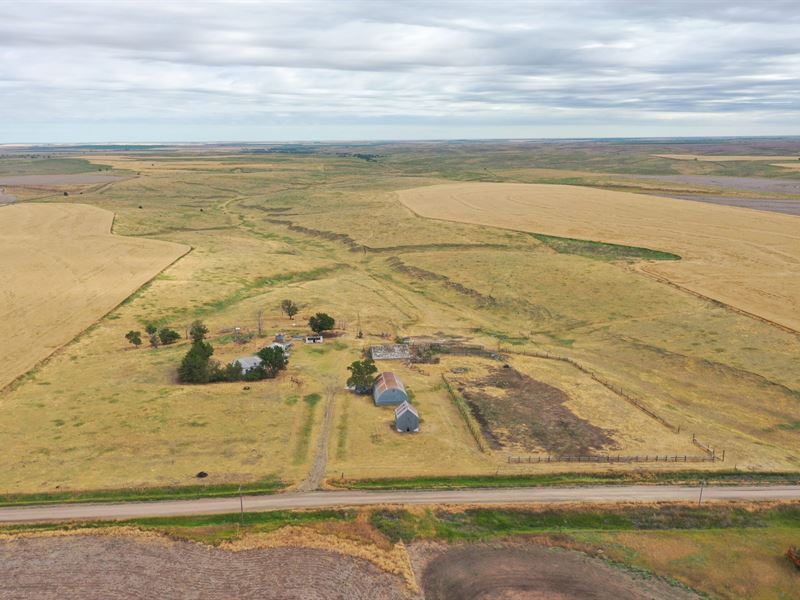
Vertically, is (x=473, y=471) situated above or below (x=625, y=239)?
below

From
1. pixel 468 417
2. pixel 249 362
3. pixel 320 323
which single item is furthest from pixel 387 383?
pixel 320 323

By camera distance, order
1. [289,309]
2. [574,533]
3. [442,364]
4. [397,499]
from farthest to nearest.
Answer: [289,309]
[442,364]
[397,499]
[574,533]

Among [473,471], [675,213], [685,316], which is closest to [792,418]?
[685,316]

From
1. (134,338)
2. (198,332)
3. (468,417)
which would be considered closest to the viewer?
(468,417)

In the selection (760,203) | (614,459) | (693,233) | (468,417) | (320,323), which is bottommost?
(614,459)

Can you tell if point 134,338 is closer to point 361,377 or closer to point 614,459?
point 361,377

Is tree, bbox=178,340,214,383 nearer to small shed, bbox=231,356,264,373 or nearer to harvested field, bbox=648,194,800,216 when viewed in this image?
small shed, bbox=231,356,264,373

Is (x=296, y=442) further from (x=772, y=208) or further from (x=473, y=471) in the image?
(x=772, y=208)
